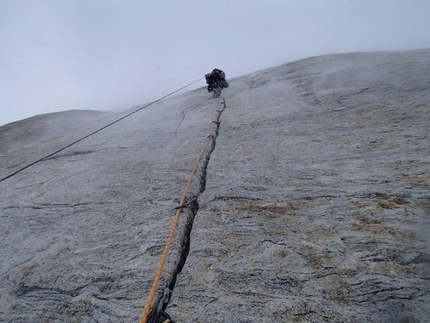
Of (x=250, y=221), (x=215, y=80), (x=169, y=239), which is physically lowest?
(x=250, y=221)

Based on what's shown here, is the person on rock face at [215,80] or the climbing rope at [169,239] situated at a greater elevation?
the person on rock face at [215,80]

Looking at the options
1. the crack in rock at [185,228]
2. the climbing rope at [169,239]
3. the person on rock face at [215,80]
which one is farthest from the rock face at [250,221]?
the person on rock face at [215,80]

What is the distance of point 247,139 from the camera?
5539mm

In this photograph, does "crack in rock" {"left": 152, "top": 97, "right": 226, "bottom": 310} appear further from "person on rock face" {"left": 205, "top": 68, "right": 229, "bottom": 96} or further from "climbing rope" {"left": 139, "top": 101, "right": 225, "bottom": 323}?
"person on rock face" {"left": 205, "top": 68, "right": 229, "bottom": 96}

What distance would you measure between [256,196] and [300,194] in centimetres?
66

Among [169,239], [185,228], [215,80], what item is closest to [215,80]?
[215,80]

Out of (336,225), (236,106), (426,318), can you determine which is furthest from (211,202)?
(236,106)

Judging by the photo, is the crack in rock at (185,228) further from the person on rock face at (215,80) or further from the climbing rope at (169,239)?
the person on rock face at (215,80)

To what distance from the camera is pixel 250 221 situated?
3.18m

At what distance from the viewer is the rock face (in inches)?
87.7

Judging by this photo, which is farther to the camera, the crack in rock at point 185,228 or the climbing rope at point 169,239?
the crack in rock at point 185,228

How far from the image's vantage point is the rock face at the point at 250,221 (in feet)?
7.31

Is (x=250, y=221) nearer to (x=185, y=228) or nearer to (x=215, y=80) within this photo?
(x=185, y=228)

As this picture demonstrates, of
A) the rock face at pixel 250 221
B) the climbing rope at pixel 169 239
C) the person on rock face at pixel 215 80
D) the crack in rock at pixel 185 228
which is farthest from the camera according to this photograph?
the person on rock face at pixel 215 80
